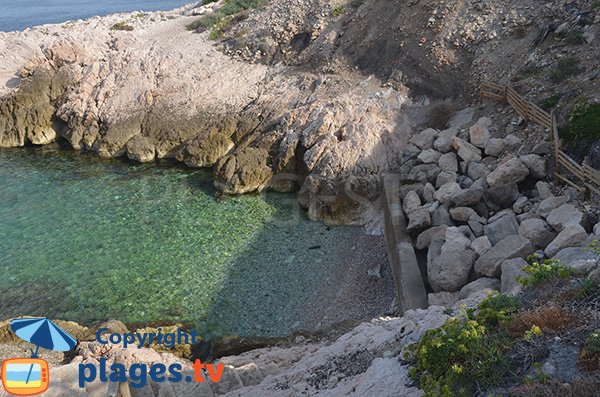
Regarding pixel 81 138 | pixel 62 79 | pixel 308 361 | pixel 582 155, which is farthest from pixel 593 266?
pixel 62 79

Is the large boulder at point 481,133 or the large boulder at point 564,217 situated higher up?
the large boulder at point 481,133

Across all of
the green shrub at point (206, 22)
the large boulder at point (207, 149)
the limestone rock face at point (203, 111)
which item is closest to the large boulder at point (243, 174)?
the limestone rock face at point (203, 111)

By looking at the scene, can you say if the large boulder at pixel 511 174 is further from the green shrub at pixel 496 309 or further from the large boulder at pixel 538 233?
the green shrub at pixel 496 309

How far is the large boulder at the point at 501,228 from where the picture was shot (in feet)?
45.9

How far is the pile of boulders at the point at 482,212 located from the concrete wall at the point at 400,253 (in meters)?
0.33

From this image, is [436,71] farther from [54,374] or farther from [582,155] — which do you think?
[54,374]

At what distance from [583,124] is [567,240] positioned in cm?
598

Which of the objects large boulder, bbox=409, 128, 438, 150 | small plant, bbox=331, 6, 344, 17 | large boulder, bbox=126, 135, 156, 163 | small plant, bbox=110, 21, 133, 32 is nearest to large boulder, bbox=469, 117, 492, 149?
large boulder, bbox=409, 128, 438, 150

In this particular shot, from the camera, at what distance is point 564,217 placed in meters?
13.3

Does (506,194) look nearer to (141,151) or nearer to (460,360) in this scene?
(460,360)

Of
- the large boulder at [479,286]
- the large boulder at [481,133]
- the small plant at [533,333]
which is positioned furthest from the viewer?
the large boulder at [481,133]

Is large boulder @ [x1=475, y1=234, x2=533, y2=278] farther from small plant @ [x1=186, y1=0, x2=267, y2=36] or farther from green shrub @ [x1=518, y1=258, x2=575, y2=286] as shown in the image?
small plant @ [x1=186, y1=0, x2=267, y2=36]

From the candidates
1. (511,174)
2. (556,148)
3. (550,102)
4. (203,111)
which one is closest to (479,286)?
(511,174)

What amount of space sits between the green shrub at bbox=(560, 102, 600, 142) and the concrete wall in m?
5.86
